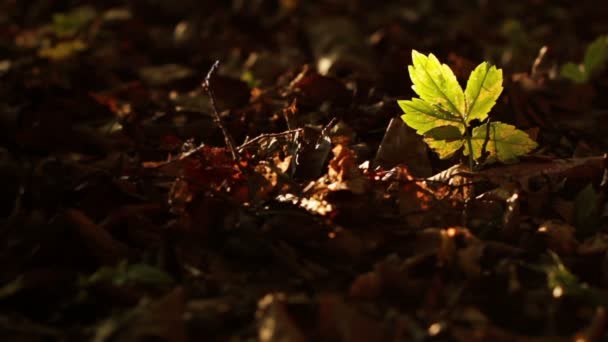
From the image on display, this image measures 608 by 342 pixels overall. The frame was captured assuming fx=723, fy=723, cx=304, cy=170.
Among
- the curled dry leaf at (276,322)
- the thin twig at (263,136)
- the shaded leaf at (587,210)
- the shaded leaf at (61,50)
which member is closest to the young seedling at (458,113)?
the shaded leaf at (587,210)

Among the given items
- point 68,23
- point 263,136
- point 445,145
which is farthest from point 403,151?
point 68,23

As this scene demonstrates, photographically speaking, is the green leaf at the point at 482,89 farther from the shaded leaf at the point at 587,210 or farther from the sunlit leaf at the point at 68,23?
the sunlit leaf at the point at 68,23

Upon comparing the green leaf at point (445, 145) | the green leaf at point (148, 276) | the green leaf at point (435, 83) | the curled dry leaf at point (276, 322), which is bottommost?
the green leaf at point (445, 145)

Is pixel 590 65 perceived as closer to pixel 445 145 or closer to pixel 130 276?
pixel 445 145

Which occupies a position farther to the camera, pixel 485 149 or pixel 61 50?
pixel 61 50

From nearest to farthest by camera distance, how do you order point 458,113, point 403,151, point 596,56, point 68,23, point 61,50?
1. point 458,113
2. point 403,151
3. point 596,56
4. point 61,50
5. point 68,23

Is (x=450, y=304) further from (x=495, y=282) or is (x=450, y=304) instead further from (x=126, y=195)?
(x=126, y=195)
